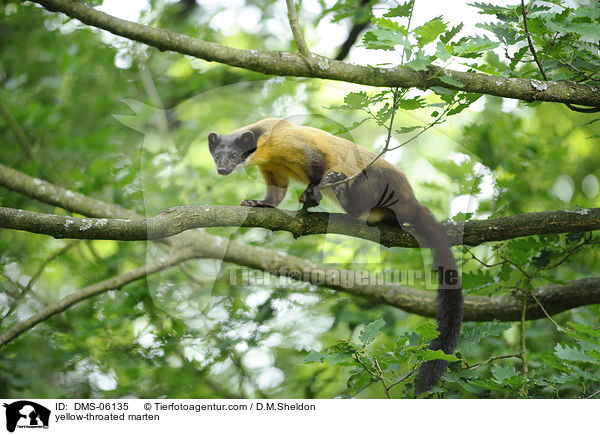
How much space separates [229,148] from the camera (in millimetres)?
2908

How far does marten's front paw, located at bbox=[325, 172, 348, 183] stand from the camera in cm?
347

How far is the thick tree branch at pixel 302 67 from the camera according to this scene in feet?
9.50

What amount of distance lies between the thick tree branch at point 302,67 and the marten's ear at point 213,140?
479 millimetres

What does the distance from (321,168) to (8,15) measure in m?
4.71

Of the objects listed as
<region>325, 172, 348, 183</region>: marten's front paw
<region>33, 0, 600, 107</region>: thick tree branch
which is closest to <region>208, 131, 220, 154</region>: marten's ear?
<region>33, 0, 600, 107</region>: thick tree branch

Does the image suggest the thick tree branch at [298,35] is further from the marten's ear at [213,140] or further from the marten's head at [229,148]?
the marten's ear at [213,140]

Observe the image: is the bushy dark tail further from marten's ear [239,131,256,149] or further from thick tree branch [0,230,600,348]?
marten's ear [239,131,256,149]

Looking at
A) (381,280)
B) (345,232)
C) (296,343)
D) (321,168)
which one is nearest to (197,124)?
(321,168)

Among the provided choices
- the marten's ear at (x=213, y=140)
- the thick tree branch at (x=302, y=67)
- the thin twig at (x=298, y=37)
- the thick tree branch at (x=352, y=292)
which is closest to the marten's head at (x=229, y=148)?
the marten's ear at (x=213, y=140)

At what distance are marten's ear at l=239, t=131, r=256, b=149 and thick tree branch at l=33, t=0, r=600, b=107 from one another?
393mm

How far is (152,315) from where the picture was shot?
448 centimetres

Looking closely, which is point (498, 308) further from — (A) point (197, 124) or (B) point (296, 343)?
(A) point (197, 124)

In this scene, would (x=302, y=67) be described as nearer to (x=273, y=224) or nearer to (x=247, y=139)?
(x=247, y=139)

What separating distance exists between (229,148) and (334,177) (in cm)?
89
